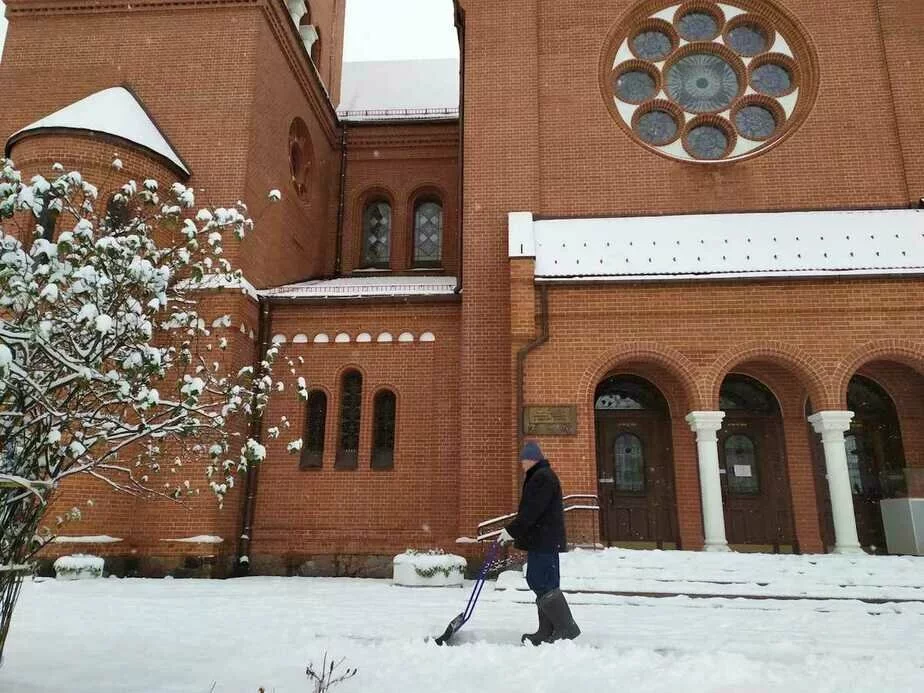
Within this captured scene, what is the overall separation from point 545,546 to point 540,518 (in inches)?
8.8

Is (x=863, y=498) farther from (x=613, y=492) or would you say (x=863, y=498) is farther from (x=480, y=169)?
(x=480, y=169)

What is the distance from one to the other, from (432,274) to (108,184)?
776 cm

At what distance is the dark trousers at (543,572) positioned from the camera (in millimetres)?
5426

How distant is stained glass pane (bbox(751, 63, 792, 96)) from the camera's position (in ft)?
47.0

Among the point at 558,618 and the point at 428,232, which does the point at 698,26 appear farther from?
the point at 558,618

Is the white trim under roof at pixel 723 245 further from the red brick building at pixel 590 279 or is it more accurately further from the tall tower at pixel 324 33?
the tall tower at pixel 324 33

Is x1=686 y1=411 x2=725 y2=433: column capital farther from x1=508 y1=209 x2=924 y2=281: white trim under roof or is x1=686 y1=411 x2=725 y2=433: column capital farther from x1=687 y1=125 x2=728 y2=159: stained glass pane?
x1=687 y1=125 x2=728 y2=159: stained glass pane

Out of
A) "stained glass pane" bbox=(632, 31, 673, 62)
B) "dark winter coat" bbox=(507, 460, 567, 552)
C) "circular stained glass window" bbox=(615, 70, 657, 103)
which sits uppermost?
"stained glass pane" bbox=(632, 31, 673, 62)

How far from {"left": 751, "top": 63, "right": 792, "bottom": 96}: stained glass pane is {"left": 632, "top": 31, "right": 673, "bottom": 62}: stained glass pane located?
1.93m

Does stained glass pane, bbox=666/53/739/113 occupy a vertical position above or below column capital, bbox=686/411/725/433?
above

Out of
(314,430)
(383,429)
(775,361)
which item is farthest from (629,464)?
(314,430)

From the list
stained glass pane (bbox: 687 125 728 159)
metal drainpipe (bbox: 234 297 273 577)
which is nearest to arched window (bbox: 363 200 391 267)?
metal drainpipe (bbox: 234 297 273 577)

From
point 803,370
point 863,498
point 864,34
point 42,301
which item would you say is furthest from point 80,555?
point 864,34

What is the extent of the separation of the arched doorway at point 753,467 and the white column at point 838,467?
137cm
